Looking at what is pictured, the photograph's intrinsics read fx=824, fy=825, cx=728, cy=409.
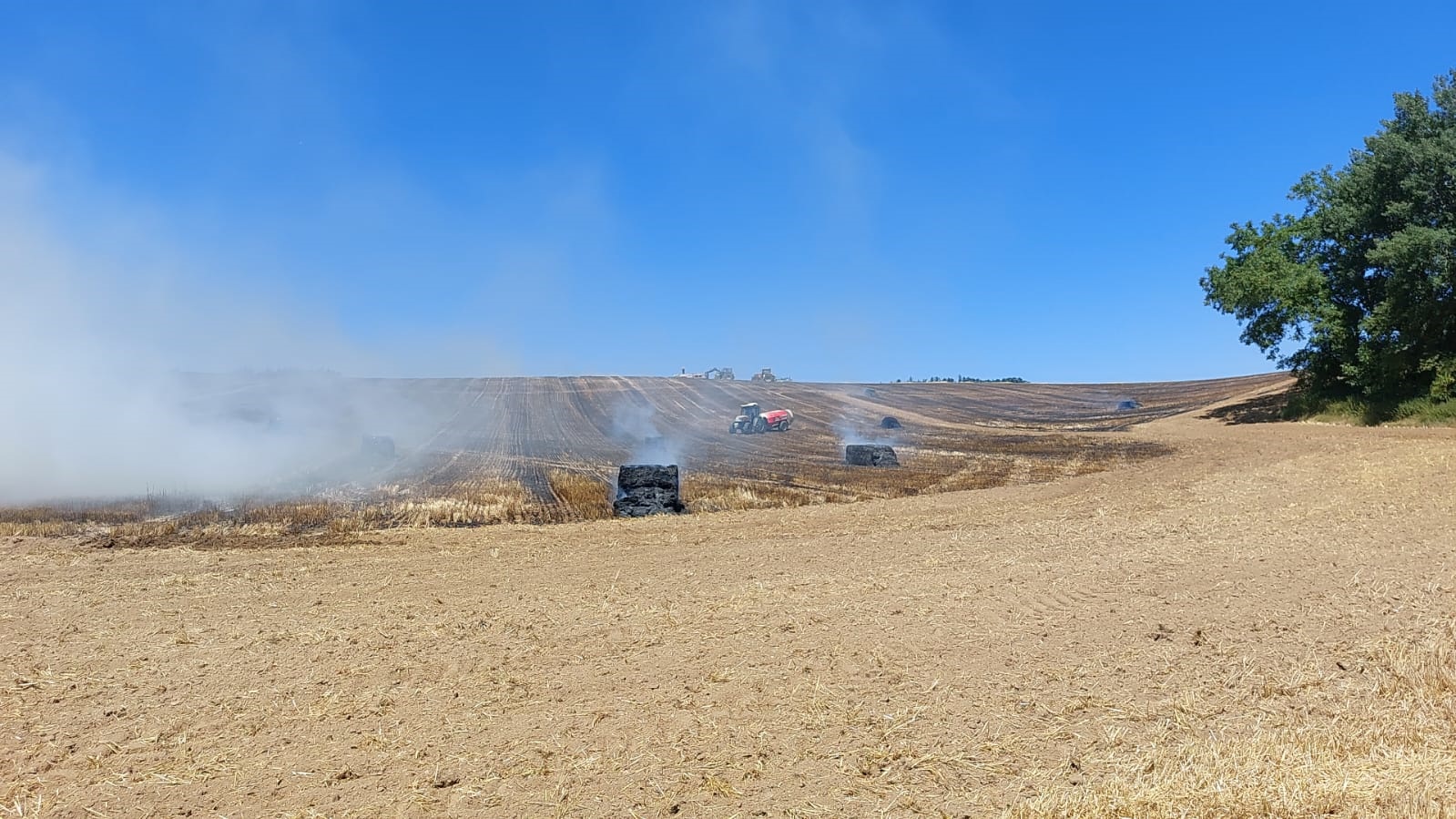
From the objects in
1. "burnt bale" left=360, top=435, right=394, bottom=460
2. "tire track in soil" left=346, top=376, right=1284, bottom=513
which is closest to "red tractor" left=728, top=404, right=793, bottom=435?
"tire track in soil" left=346, top=376, right=1284, bottom=513

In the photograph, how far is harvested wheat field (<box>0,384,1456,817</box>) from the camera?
5.28 meters

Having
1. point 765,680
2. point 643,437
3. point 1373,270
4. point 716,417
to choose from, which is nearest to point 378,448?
point 643,437

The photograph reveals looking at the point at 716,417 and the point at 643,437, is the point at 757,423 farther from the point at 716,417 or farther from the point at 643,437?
the point at 716,417

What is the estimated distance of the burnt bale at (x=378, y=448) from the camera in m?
36.3

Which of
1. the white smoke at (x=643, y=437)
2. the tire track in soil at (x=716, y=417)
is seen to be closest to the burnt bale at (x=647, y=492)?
the tire track in soil at (x=716, y=417)

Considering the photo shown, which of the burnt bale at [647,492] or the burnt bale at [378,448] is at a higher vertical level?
the burnt bale at [378,448]

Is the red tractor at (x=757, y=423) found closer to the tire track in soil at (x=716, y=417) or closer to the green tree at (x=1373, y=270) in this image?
the tire track in soil at (x=716, y=417)

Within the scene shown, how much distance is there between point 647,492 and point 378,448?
71.0 feet

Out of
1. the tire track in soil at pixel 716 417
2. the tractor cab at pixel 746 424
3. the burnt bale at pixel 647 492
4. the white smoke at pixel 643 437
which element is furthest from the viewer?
the tractor cab at pixel 746 424

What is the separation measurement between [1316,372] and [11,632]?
166ft

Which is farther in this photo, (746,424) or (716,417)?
(716,417)

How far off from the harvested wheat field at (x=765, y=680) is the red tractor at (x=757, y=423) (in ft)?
117

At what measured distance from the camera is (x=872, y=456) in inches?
1214

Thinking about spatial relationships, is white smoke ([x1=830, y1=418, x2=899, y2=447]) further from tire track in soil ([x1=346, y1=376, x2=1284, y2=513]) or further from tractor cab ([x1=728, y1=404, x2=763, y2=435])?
tractor cab ([x1=728, y1=404, x2=763, y2=435])
